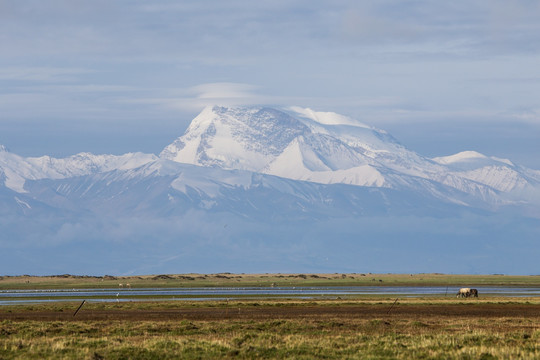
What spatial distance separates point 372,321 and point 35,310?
106 ft

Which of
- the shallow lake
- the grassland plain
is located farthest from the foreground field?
the shallow lake

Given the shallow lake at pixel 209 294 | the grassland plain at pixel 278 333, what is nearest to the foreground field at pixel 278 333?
the grassland plain at pixel 278 333

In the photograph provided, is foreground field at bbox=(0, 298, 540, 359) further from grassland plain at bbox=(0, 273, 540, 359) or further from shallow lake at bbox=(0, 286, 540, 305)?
shallow lake at bbox=(0, 286, 540, 305)

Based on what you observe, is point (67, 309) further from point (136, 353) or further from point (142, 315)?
A: point (136, 353)

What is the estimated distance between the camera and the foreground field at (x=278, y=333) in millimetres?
42219

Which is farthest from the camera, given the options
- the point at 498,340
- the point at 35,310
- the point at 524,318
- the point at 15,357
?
the point at 35,310

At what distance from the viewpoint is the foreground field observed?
42219mm

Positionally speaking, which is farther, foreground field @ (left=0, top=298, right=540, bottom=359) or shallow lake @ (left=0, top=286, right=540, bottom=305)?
shallow lake @ (left=0, top=286, right=540, bottom=305)

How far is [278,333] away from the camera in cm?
5112

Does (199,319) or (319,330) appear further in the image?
(199,319)

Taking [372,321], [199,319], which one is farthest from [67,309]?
[372,321]

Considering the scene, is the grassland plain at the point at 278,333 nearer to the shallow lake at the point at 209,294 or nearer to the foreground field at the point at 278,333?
the foreground field at the point at 278,333

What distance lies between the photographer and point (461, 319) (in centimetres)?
6225

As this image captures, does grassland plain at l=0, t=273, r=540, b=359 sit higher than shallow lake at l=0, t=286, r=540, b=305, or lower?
lower
